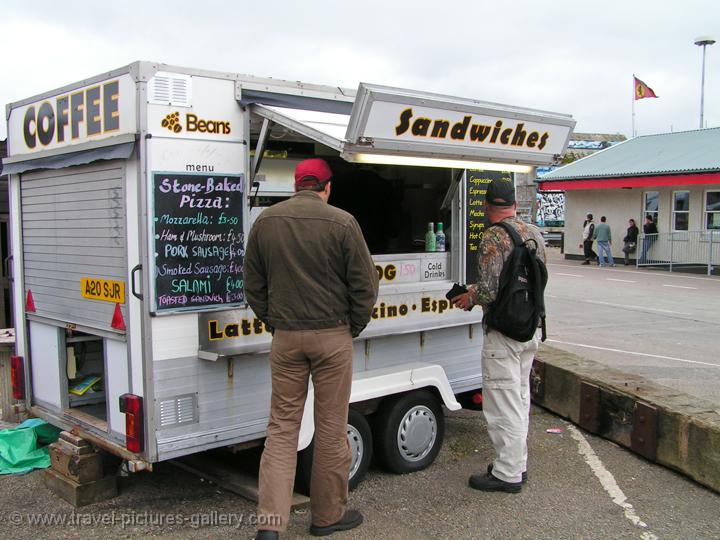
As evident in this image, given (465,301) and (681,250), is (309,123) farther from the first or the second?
(681,250)

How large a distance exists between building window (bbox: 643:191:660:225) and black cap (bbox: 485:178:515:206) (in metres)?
20.2

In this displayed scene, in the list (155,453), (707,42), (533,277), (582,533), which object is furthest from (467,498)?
(707,42)

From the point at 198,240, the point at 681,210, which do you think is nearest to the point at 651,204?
the point at 681,210

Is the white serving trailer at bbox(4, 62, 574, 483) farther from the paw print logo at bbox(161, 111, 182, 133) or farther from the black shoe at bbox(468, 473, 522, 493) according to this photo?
the black shoe at bbox(468, 473, 522, 493)

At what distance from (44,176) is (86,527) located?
2.28 m

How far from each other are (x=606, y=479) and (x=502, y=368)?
119cm

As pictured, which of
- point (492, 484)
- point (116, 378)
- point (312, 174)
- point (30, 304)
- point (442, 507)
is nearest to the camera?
point (312, 174)

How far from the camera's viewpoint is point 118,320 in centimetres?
418

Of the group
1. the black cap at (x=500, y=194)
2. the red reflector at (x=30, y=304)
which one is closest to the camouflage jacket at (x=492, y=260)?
the black cap at (x=500, y=194)

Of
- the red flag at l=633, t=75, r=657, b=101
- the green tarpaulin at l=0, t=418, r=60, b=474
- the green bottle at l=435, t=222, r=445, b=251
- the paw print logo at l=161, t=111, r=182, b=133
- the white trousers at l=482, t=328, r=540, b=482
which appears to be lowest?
the green tarpaulin at l=0, t=418, r=60, b=474

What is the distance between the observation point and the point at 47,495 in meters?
4.61

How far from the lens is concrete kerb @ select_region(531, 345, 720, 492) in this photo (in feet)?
15.6

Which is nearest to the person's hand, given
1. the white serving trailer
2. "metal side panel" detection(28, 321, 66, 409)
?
the white serving trailer

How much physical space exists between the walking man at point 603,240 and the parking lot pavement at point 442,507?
18.9 metres
